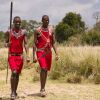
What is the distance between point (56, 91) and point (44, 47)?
139 cm

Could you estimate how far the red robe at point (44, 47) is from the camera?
9.88 m

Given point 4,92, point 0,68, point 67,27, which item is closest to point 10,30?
point 4,92

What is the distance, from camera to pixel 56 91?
1076 cm

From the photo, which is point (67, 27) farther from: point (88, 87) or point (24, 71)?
point (88, 87)

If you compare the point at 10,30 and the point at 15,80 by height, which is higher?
the point at 10,30

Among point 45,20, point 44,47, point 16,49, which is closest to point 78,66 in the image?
point 44,47

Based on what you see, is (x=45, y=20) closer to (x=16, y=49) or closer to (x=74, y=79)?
(x=16, y=49)

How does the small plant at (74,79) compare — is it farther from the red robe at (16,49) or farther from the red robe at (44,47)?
the red robe at (16,49)

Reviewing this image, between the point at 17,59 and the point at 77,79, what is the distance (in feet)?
10.4

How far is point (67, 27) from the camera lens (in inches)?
1542

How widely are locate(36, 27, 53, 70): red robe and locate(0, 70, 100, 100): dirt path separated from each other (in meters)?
0.81

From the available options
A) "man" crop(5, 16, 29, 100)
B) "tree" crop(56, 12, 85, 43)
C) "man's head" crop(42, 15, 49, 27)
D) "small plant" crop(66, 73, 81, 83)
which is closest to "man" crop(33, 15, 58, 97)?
"man's head" crop(42, 15, 49, 27)

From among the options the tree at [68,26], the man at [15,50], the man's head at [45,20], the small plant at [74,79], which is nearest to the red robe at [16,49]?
the man at [15,50]

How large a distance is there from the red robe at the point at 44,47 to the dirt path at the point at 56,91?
31.7 inches
